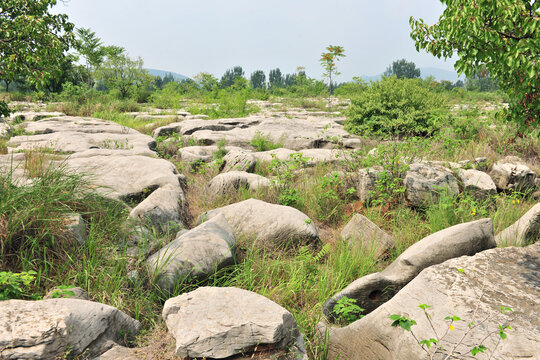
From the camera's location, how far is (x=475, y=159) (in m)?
6.48

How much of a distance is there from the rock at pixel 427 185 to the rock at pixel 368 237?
110 cm

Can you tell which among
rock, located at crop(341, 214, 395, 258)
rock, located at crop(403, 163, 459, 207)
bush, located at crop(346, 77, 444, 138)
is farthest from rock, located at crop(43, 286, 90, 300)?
bush, located at crop(346, 77, 444, 138)

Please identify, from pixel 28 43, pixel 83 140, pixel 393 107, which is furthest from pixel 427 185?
pixel 83 140

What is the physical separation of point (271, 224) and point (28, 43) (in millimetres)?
4063

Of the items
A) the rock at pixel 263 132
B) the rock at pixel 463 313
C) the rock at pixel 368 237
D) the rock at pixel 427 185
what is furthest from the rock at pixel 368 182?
the rock at pixel 263 132

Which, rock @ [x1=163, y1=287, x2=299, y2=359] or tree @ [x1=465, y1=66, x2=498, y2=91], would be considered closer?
rock @ [x1=163, y1=287, x2=299, y2=359]

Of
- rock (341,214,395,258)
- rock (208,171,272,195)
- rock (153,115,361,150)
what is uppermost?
rock (153,115,361,150)

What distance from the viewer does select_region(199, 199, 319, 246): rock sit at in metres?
4.41

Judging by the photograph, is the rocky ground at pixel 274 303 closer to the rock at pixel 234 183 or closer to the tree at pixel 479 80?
the rock at pixel 234 183

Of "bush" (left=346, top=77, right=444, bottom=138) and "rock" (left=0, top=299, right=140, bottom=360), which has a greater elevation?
"bush" (left=346, top=77, right=444, bottom=138)

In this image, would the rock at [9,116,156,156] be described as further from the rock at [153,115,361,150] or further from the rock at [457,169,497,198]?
the rock at [457,169,497,198]

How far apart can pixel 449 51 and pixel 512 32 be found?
0.53m

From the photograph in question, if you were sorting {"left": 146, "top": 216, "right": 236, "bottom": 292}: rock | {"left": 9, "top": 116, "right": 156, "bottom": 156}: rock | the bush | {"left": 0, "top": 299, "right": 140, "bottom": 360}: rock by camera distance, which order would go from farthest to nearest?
the bush, {"left": 9, "top": 116, "right": 156, "bottom": 156}: rock, {"left": 146, "top": 216, "right": 236, "bottom": 292}: rock, {"left": 0, "top": 299, "right": 140, "bottom": 360}: rock

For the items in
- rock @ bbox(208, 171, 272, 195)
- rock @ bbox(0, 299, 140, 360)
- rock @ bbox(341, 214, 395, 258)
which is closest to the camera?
rock @ bbox(0, 299, 140, 360)
